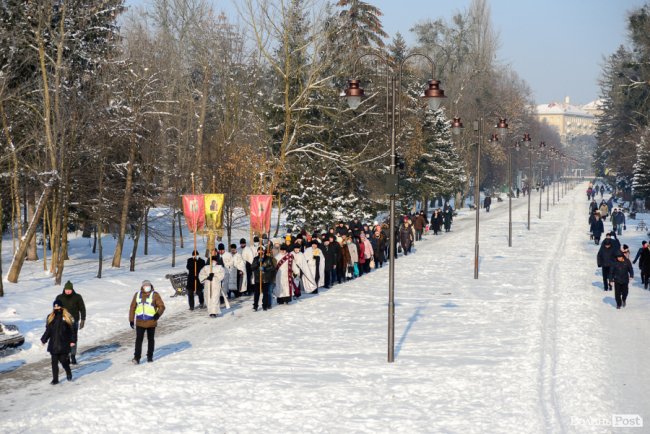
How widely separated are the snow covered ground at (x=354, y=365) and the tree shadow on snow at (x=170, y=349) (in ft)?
0.21

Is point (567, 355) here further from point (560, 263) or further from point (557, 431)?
point (560, 263)

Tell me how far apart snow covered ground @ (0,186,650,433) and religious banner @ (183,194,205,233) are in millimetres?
2228

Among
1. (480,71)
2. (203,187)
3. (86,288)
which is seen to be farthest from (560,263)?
(480,71)

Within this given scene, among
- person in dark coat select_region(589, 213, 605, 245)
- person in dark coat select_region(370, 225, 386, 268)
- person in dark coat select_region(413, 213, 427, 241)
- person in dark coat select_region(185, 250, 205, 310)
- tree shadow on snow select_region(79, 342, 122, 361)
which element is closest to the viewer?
tree shadow on snow select_region(79, 342, 122, 361)

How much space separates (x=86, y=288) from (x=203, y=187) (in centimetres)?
1437

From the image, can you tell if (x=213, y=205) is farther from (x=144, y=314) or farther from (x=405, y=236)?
(x=405, y=236)

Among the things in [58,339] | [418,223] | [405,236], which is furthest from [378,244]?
[58,339]

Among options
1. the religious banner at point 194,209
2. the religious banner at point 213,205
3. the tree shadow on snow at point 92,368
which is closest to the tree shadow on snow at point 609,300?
the religious banner at point 213,205

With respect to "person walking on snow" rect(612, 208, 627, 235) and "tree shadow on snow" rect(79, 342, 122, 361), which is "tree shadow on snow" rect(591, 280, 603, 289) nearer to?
"tree shadow on snow" rect(79, 342, 122, 361)

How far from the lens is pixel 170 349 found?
15.8 metres

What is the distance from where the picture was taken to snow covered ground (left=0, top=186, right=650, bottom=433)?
11.0m

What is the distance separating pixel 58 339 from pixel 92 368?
1448mm

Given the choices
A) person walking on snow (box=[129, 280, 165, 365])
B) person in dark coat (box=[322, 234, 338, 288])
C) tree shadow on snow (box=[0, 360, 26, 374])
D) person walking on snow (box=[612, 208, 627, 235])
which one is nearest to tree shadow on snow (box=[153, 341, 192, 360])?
person walking on snow (box=[129, 280, 165, 365])

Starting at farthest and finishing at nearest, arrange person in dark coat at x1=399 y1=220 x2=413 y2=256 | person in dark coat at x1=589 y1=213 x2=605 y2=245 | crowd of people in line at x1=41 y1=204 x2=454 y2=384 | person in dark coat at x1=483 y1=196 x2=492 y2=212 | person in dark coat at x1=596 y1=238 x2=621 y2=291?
person in dark coat at x1=483 y1=196 x2=492 y2=212, person in dark coat at x1=589 y1=213 x2=605 y2=245, person in dark coat at x1=399 y1=220 x2=413 y2=256, person in dark coat at x1=596 y1=238 x2=621 y2=291, crowd of people in line at x1=41 y1=204 x2=454 y2=384
